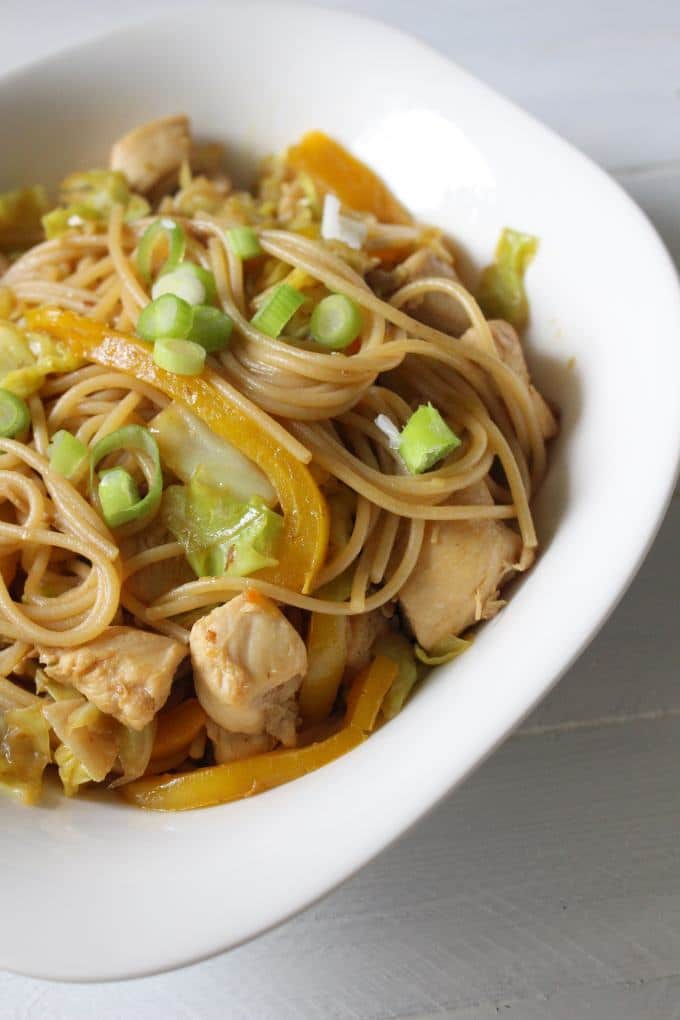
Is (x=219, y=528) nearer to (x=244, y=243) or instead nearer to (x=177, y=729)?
(x=177, y=729)

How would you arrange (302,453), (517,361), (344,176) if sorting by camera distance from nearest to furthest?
1. (302,453)
2. (517,361)
3. (344,176)

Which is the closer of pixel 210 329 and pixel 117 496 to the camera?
pixel 117 496

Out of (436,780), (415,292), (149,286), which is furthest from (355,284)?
(436,780)

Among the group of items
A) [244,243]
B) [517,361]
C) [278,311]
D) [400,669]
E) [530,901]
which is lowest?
[530,901]

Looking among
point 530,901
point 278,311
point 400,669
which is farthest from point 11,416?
point 530,901

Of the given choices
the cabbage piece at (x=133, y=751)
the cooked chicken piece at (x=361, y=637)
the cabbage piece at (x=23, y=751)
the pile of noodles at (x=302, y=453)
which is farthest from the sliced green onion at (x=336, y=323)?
the cabbage piece at (x=23, y=751)

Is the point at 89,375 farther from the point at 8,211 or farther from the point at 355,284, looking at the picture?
the point at 8,211
